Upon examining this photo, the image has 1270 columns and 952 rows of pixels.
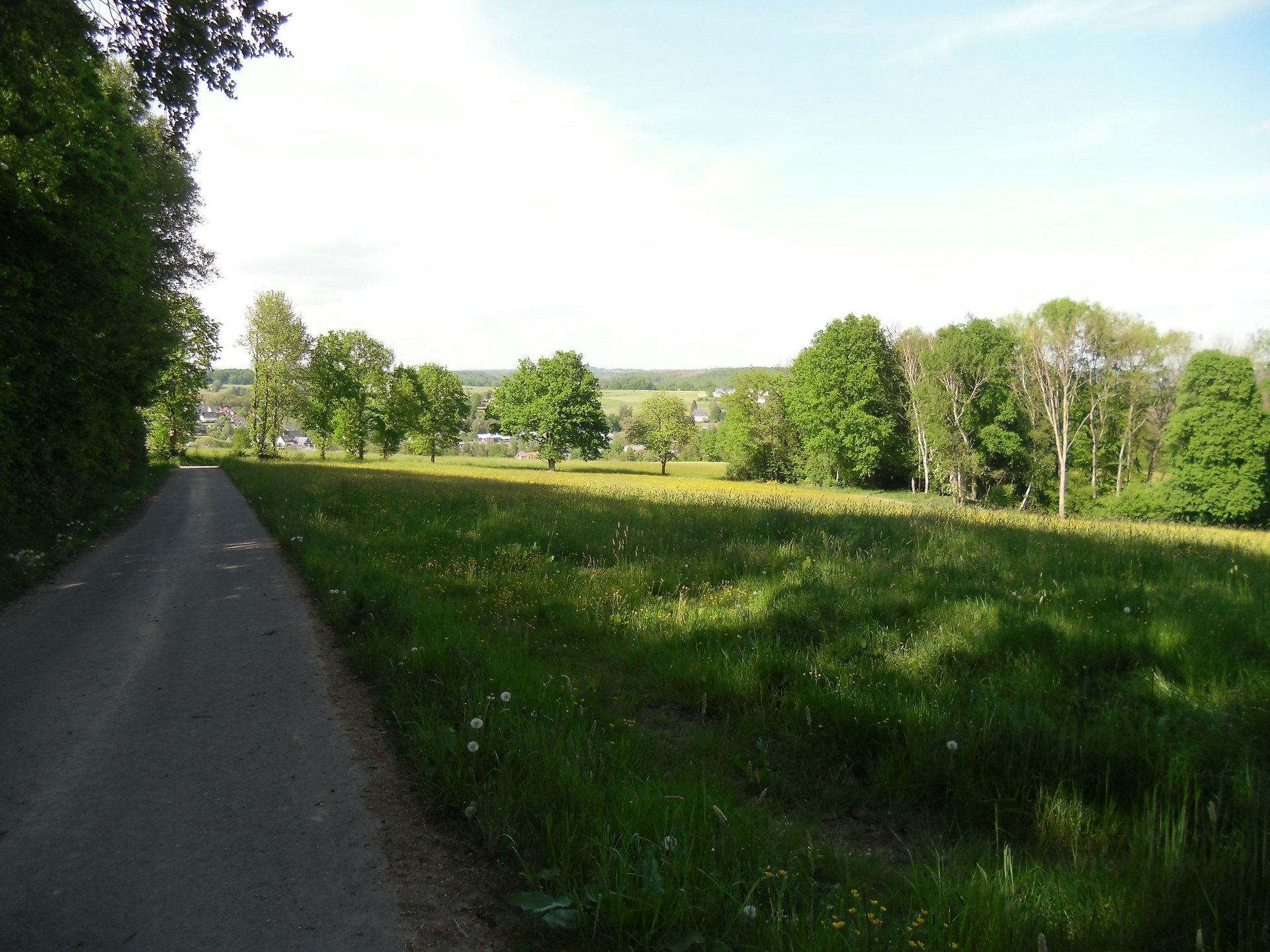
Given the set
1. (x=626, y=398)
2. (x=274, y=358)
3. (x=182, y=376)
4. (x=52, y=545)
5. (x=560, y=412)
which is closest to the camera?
(x=52, y=545)

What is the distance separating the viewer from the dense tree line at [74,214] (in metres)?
8.02

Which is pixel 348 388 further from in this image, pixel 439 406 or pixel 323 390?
pixel 439 406

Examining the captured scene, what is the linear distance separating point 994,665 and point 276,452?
237 feet

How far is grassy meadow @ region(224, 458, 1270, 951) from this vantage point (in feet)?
8.79

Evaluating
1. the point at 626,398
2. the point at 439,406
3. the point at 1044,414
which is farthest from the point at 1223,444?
the point at 626,398

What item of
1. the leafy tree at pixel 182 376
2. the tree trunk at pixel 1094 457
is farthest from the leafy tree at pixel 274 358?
the tree trunk at pixel 1094 457

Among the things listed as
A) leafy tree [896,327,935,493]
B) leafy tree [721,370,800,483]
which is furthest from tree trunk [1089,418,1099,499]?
leafy tree [721,370,800,483]

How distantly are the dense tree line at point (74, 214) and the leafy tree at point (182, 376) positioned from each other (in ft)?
36.7

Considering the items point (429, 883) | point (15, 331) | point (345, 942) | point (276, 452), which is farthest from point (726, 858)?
point (276, 452)

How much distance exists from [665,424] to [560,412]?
21.5m

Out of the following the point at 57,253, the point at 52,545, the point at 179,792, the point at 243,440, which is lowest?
the point at 179,792

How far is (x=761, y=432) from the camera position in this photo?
6769 cm

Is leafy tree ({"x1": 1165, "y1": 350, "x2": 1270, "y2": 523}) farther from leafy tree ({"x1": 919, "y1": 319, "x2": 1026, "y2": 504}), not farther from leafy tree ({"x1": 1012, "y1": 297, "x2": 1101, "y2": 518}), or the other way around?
leafy tree ({"x1": 919, "y1": 319, "x2": 1026, "y2": 504})

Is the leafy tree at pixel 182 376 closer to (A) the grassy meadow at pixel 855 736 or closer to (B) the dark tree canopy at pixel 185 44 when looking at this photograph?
(B) the dark tree canopy at pixel 185 44
